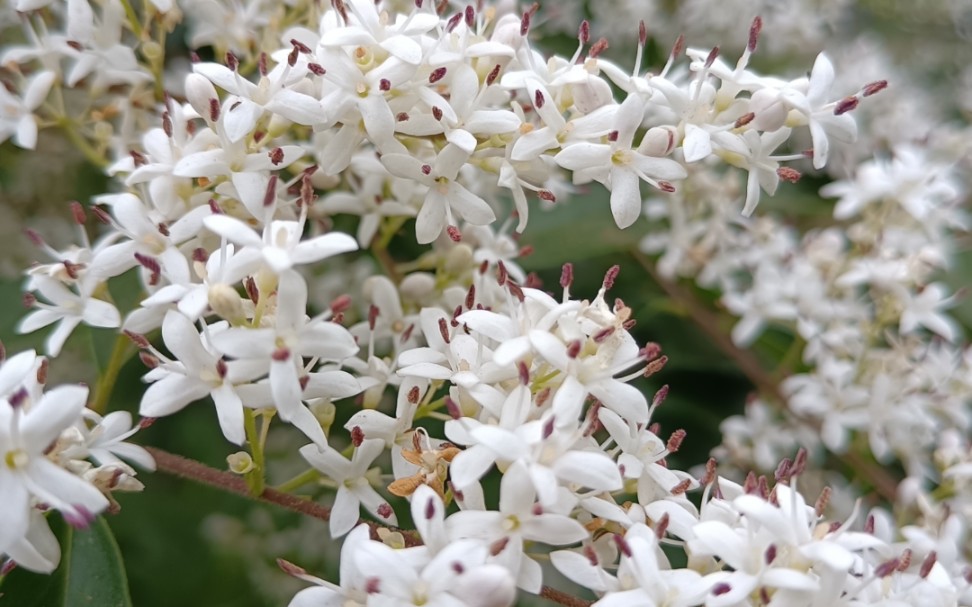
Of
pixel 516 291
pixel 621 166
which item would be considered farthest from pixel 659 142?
pixel 516 291

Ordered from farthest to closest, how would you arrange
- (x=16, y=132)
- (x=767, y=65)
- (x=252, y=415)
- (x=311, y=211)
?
1. (x=767, y=65)
2. (x=16, y=132)
3. (x=311, y=211)
4. (x=252, y=415)

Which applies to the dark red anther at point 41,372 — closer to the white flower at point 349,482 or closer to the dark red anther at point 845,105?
the white flower at point 349,482

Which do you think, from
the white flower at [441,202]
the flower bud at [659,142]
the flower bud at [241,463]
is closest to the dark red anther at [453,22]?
the white flower at [441,202]

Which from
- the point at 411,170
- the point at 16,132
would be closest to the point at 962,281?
the point at 411,170

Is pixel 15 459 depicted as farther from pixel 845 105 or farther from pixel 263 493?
pixel 845 105

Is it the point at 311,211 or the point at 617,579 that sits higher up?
the point at 311,211

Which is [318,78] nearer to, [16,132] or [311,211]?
[311,211]
